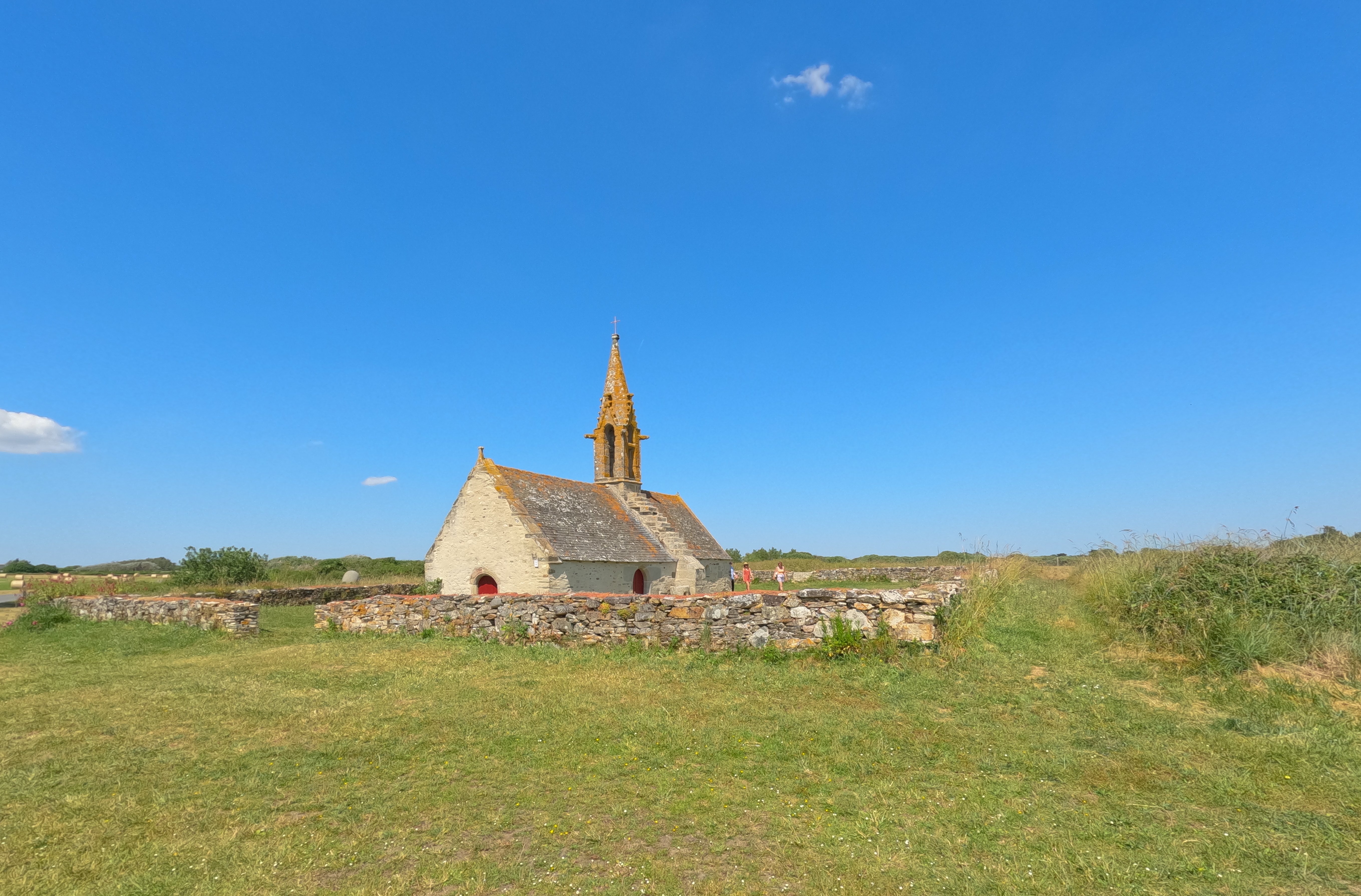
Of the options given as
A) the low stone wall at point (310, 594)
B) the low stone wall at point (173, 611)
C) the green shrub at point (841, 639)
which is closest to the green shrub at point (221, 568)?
the low stone wall at point (310, 594)

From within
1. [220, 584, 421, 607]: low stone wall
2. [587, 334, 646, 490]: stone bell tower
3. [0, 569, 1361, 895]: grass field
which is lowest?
[0, 569, 1361, 895]: grass field

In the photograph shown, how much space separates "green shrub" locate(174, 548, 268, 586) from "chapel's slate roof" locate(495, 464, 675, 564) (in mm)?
21896

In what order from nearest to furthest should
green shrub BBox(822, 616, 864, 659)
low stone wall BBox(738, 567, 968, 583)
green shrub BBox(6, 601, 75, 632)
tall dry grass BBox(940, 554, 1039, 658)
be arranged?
green shrub BBox(822, 616, 864, 659) < tall dry grass BBox(940, 554, 1039, 658) < green shrub BBox(6, 601, 75, 632) < low stone wall BBox(738, 567, 968, 583)

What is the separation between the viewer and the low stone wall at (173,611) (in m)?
16.2

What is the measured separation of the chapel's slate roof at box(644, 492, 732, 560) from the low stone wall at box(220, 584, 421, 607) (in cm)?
1205

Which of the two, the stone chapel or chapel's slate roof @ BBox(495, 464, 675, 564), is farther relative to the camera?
chapel's slate roof @ BBox(495, 464, 675, 564)

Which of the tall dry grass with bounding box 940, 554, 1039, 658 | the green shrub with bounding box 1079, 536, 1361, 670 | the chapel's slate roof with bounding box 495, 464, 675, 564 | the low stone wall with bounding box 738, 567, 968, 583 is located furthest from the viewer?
the low stone wall with bounding box 738, 567, 968, 583

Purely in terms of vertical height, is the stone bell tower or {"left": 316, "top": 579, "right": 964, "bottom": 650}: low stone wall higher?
the stone bell tower

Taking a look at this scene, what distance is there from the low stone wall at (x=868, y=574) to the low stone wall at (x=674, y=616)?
66.1 feet

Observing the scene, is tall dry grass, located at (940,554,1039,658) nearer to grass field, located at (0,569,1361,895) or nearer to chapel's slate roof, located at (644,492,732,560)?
grass field, located at (0,569,1361,895)

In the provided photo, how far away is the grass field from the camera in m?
4.51

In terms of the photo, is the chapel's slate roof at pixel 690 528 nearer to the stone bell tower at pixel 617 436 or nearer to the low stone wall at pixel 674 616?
the stone bell tower at pixel 617 436

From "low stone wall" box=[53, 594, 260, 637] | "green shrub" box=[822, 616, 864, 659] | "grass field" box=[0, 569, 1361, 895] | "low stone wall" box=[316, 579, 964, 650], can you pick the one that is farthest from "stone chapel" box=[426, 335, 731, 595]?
"grass field" box=[0, 569, 1361, 895]

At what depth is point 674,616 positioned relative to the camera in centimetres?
1255
